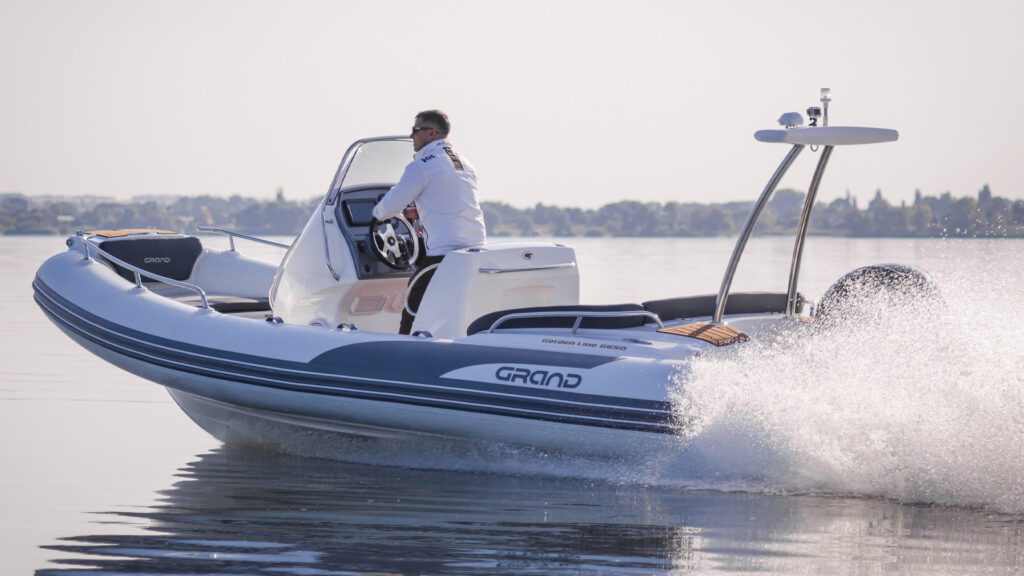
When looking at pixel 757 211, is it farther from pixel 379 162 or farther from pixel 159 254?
pixel 159 254

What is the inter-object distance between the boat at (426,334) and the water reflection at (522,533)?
36 centimetres

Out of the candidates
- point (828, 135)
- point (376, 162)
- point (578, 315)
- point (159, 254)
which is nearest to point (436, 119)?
point (376, 162)

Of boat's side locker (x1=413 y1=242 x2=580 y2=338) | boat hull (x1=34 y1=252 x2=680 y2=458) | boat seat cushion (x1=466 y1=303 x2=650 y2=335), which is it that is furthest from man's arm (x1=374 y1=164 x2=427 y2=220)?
boat seat cushion (x1=466 y1=303 x2=650 y2=335)

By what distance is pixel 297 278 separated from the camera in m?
6.41

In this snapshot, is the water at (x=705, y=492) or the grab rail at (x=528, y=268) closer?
the water at (x=705, y=492)

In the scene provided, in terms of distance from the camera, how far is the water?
394 cm

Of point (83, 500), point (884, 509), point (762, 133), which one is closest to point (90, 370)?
point (83, 500)

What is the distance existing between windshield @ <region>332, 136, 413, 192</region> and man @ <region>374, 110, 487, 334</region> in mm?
678

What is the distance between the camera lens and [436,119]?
19.7ft

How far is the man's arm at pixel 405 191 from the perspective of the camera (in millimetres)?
5867

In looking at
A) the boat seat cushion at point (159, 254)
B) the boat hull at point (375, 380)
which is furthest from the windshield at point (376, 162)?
the boat seat cushion at point (159, 254)

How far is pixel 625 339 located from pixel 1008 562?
2043mm

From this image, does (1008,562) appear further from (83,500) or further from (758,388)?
(83,500)

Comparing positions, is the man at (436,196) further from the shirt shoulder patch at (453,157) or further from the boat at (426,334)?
the boat at (426,334)
